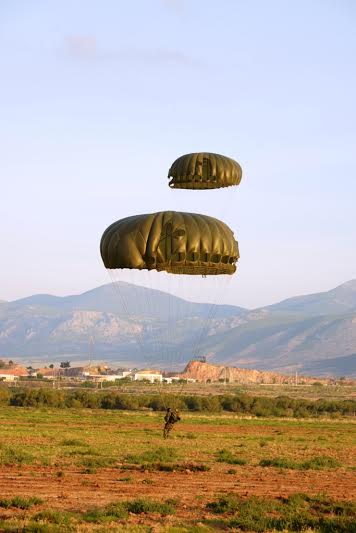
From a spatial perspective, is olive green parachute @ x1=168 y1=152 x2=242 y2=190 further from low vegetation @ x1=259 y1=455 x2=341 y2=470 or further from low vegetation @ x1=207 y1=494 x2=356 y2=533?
low vegetation @ x1=207 y1=494 x2=356 y2=533

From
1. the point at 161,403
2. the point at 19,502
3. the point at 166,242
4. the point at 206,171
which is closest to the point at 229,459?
the point at 166,242

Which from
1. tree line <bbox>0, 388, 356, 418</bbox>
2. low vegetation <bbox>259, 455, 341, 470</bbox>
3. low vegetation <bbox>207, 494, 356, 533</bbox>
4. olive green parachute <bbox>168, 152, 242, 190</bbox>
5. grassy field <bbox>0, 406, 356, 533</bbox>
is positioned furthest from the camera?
tree line <bbox>0, 388, 356, 418</bbox>

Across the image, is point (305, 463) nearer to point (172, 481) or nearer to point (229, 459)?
point (229, 459)

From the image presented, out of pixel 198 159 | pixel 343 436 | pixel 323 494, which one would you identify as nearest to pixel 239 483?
pixel 323 494

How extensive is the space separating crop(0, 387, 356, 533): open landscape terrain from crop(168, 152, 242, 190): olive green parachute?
8971 mm

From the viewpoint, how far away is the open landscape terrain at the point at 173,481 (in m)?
18.6

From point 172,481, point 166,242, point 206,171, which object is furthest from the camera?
point 206,171

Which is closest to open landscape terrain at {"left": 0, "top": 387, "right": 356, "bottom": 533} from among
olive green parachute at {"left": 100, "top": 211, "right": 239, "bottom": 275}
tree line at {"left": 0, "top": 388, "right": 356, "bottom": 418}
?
olive green parachute at {"left": 100, "top": 211, "right": 239, "bottom": 275}

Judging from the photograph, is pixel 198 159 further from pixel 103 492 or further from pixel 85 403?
pixel 85 403

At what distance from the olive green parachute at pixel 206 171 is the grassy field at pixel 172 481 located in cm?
895

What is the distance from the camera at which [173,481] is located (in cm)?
2516

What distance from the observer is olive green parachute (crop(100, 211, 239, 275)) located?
27531 millimetres

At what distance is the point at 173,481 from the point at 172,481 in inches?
1.2

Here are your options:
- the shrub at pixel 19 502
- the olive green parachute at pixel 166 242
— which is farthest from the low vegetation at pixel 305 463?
the shrub at pixel 19 502
